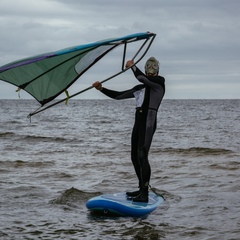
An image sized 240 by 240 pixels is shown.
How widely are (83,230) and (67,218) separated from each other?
72 cm

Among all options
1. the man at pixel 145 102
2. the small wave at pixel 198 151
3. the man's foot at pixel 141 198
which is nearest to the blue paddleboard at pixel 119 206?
the man's foot at pixel 141 198

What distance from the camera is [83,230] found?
676 centimetres

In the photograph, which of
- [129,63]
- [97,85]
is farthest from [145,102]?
[97,85]

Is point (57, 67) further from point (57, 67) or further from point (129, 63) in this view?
point (129, 63)

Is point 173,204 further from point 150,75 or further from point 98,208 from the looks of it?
point 150,75

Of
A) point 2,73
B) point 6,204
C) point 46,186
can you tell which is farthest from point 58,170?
point 2,73

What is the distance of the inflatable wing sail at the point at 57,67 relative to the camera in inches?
273

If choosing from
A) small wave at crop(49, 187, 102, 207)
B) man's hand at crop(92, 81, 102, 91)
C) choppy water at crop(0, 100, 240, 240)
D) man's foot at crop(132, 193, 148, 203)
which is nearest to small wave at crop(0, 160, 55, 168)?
choppy water at crop(0, 100, 240, 240)

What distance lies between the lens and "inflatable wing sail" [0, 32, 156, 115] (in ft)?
22.7

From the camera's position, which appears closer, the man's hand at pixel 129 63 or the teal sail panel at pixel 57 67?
the teal sail panel at pixel 57 67

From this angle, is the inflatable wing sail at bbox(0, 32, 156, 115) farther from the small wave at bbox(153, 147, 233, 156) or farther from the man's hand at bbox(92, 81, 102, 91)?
the small wave at bbox(153, 147, 233, 156)

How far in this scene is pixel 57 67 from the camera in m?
7.18

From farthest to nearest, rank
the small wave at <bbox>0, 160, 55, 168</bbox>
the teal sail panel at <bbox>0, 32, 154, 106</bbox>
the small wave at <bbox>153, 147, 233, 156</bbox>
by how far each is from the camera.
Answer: the small wave at <bbox>153, 147, 233, 156</bbox> → the small wave at <bbox>0, 160, 55, 168</bbox> → the teal sail panel at <bbox>0, 32, 154, 106</bbox>

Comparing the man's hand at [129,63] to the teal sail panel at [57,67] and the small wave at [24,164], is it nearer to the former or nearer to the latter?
the teal sail panel at [57,67]
